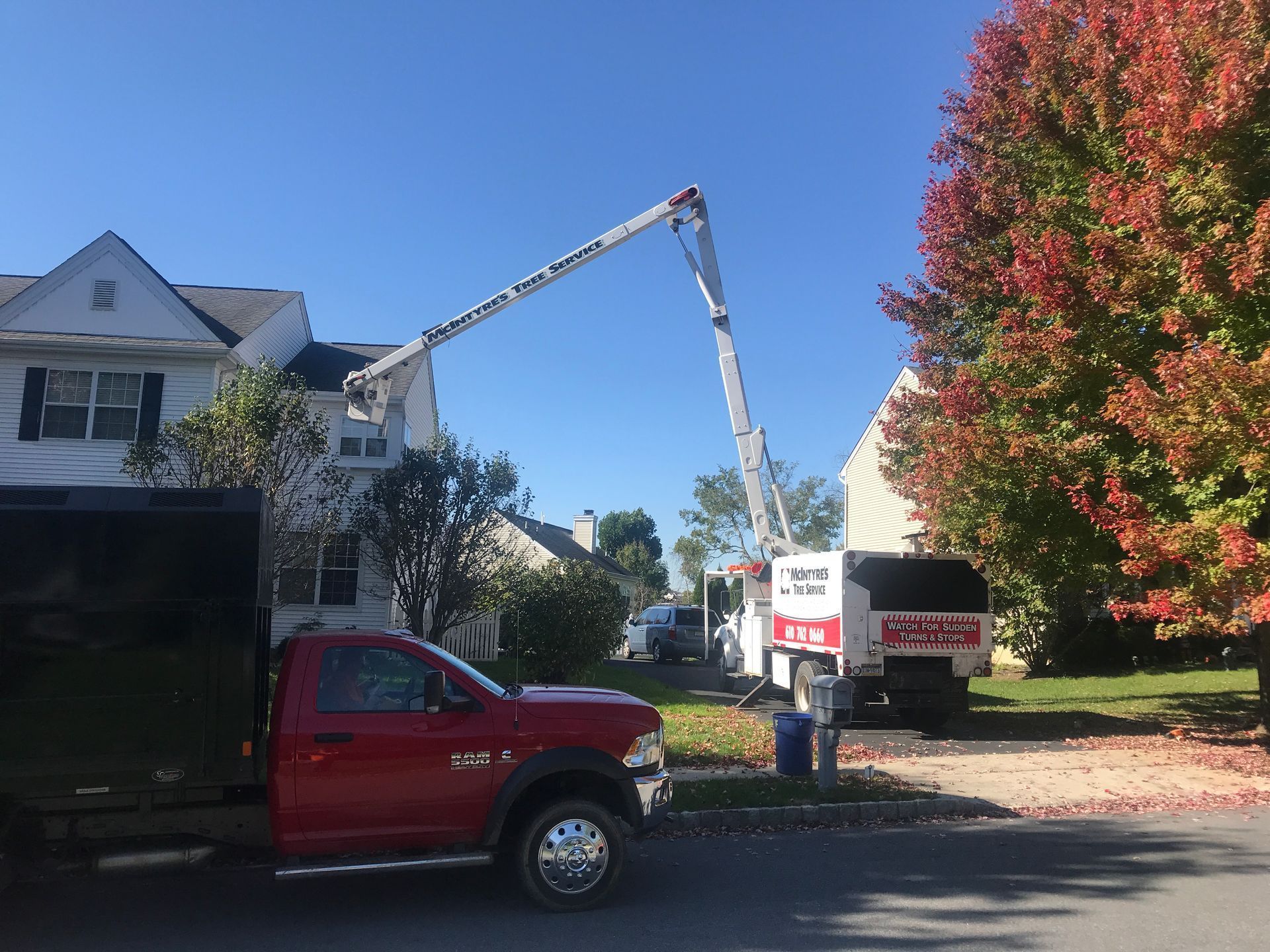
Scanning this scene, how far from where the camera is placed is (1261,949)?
4969mm

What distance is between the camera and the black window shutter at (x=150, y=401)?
16719mm

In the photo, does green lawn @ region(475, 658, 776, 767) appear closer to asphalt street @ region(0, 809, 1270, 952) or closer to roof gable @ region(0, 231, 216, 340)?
asphalt street @ region(0, 809, 1270, 952)

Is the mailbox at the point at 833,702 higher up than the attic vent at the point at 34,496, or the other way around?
the attic vent at the point at 34,496

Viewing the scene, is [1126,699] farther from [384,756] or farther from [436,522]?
[384,756]

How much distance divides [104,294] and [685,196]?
446 inches

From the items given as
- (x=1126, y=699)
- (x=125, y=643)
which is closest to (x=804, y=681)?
(x=1126, y=699)

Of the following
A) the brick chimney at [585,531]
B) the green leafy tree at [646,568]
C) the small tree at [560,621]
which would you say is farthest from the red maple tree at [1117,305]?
the green leafy tree at [646,568]

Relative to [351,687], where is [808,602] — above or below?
above

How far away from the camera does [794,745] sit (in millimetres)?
9289

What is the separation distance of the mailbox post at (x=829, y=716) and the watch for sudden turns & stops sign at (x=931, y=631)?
13.7 feet

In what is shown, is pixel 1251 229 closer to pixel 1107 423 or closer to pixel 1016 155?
pixel 1107 423

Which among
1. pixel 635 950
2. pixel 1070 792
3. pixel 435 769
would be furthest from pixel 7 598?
pixel 1070 792

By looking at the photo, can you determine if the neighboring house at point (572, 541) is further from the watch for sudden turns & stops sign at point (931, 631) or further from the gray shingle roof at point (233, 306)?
the watch for sudden turns & stops sign at point (931, 631)

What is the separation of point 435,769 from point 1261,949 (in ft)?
16.0
